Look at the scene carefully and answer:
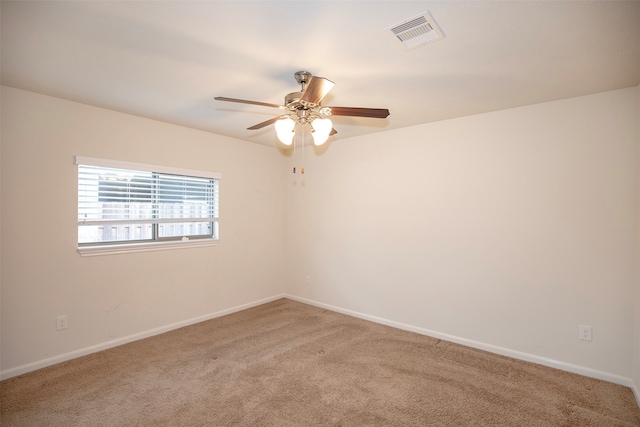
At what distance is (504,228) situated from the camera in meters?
2.98

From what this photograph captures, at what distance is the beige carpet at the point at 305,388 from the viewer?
2051 mm

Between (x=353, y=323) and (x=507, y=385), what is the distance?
1.72 meters

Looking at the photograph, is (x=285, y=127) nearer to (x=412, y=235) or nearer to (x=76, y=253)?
(x=412, y=235)

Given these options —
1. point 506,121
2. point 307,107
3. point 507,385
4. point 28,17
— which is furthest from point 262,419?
point 506,121

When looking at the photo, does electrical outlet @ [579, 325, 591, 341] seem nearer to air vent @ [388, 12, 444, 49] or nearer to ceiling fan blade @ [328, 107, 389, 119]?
ceiling fan blade @ [328, 107, 389, 119]

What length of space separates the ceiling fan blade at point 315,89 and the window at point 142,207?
2240 millimetres

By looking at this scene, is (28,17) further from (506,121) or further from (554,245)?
(554,245)

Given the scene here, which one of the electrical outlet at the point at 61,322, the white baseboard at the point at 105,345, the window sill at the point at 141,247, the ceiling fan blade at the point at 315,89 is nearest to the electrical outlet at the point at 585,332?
the ceiling fan blade at the point at 315,89

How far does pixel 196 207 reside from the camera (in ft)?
12.8

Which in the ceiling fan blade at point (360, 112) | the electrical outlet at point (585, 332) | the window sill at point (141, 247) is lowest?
the electrical outlet at point (585, 332)

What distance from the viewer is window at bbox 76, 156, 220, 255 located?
2.98 m

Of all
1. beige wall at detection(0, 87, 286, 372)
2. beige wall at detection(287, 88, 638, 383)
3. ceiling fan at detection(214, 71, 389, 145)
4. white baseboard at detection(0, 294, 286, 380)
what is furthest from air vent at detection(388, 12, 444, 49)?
white baseboard at detection(0, 294, 286, 380)

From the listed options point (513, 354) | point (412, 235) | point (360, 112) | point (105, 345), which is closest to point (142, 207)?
point (105, 345)

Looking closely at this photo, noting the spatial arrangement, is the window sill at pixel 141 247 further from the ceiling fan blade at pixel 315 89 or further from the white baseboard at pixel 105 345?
the ceiling fan blade at pixel 315 89
